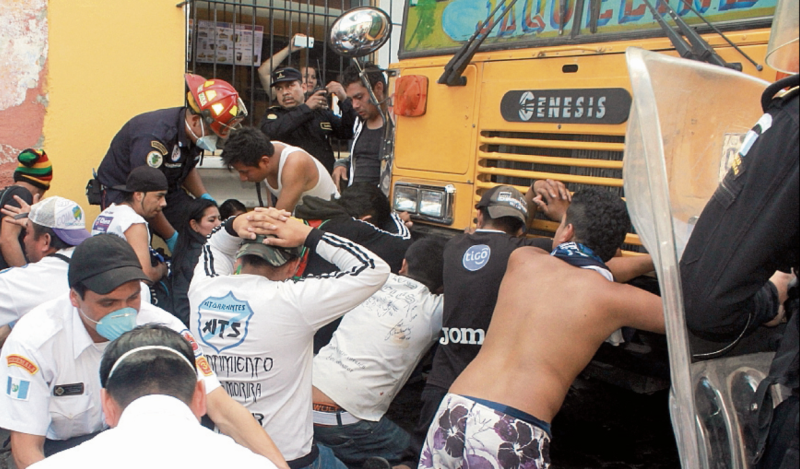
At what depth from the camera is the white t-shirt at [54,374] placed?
7.12 feet

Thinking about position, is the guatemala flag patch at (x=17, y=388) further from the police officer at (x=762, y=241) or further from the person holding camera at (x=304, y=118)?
the person holding camera at (x=304, y=118)

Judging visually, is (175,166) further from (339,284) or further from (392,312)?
(339,284)

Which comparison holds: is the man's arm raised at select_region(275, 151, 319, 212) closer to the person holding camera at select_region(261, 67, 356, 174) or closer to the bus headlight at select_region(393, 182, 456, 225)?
the bus headlight at select_region(393, 182, 456, 225)

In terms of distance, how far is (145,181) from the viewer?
4.21 m

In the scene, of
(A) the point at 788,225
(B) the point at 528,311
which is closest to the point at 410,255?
(B) the point at 528,311

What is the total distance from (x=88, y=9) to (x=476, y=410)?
475 centimetres

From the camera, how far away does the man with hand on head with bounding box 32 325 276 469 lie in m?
1.13

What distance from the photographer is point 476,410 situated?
2.31 meters

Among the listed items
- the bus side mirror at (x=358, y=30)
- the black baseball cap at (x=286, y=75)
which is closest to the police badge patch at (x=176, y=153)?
the black baseball cap at (x=286, y=75)

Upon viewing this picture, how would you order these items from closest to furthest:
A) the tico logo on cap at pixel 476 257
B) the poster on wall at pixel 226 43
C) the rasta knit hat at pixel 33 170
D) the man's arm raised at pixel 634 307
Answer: the man's arm raised at pixel 634 307 → the tico logo on cap at pixel 476 257 → the rasta knit hat at pixel 33 170 → the poster on wall at pixel 226 43

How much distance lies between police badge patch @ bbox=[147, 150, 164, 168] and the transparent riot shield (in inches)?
143

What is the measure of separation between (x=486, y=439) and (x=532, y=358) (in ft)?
1.02

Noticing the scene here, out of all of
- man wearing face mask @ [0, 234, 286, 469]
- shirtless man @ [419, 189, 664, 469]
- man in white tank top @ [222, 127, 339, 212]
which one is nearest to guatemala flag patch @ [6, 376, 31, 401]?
man wearing face mask @ [0, 234, 286, 469]

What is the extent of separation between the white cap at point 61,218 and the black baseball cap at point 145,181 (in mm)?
820
